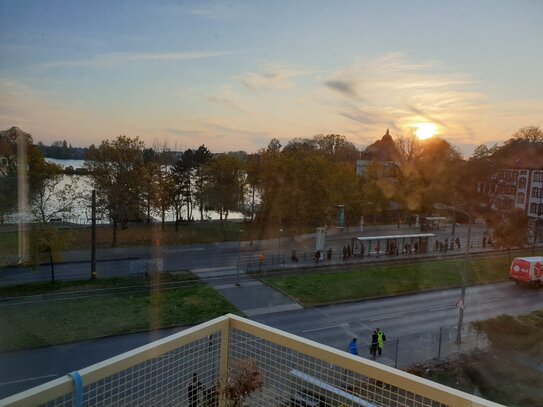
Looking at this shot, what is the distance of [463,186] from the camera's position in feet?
23.1

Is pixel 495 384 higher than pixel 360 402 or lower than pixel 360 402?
lower

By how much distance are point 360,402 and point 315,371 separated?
14 centimetres

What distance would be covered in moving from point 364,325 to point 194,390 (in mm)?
4464

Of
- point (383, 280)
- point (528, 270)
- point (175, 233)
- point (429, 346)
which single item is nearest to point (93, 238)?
point (175, 233)

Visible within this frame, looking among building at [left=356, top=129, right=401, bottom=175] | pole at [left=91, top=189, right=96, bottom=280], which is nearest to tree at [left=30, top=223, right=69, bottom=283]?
pole at [left=91, top=189, right=96, bottom=280]

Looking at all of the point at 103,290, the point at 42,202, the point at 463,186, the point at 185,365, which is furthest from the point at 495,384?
the point at 42,202

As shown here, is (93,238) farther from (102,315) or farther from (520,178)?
(520,178)

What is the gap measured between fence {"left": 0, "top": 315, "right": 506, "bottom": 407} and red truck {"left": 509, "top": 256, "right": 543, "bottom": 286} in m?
6.79

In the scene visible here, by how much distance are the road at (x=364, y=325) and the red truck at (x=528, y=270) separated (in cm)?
15

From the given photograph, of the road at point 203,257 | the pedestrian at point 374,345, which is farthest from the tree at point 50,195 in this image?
the pedestrian at point 374,345

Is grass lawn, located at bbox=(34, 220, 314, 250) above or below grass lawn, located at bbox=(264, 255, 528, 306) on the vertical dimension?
above

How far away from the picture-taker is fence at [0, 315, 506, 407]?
969 millimetres

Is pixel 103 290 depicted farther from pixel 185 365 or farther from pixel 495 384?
pixel 185 365

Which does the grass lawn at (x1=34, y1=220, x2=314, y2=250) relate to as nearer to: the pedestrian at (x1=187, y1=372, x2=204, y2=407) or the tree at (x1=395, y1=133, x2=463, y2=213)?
the tree at (x1=395, y1=133, x2=463, y2=213)
